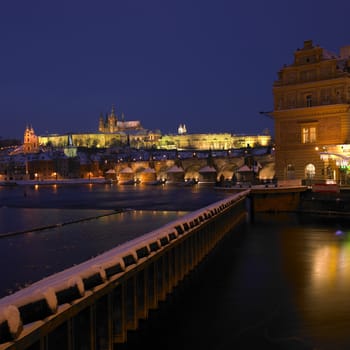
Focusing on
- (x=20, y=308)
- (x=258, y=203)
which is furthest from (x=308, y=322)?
(x=258, y=203)

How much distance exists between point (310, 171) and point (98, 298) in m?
45.5

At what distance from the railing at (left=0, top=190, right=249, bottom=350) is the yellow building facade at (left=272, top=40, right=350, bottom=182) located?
1414 inches

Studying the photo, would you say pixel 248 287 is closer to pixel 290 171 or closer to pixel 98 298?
pixel 98 298

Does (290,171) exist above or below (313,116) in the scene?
below

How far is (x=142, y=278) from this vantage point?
40.0 feet

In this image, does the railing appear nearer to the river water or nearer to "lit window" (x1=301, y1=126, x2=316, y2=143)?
the river water

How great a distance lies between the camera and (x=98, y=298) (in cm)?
890

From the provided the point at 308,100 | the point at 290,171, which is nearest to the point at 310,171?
the point at 290,171

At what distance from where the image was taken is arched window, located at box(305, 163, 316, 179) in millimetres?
51250

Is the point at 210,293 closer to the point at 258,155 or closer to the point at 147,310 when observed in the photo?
the point at 147,310

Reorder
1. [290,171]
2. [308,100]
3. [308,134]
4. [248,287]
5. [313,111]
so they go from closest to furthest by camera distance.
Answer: [248,287], [313,111], [308,134], [308,100], [290,171]

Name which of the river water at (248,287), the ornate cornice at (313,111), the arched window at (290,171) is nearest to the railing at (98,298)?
the river water at (248,287)

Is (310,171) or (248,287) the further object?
(310,171)

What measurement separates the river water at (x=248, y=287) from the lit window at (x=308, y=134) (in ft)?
65.4
